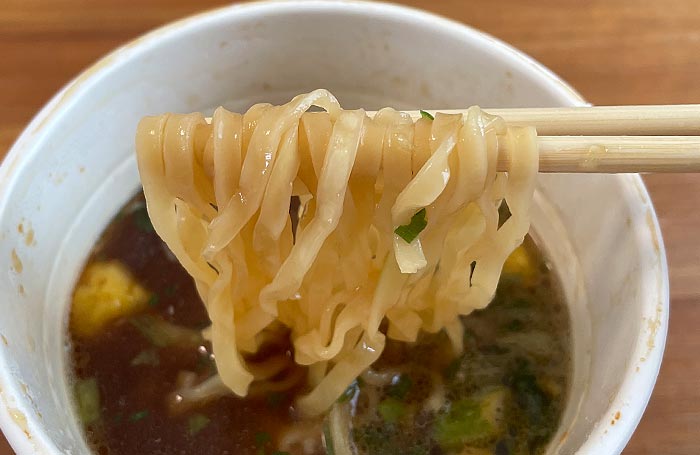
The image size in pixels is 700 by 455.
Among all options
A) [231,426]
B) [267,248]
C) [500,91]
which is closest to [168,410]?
[231,426]

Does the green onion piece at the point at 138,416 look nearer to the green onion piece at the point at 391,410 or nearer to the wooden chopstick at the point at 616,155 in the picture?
the green onion piece at the point at 391,410

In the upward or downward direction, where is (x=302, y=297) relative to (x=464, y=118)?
downward

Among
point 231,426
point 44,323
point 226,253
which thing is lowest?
point 231,426

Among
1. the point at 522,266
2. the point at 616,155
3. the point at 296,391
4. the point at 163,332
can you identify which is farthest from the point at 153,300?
the point at 616,155

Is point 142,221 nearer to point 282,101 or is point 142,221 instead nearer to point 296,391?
point 282,101

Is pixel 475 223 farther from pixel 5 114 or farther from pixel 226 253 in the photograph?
pixel 5 114

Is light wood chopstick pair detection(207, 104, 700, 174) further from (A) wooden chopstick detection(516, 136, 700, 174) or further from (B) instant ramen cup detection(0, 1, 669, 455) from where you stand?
(B) instant ramen cup detection(0, 1, 669, 455)

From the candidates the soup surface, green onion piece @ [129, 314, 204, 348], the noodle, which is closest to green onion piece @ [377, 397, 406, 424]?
the soup surface
